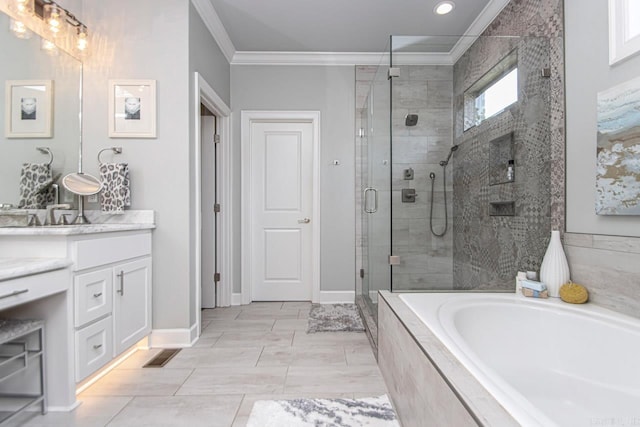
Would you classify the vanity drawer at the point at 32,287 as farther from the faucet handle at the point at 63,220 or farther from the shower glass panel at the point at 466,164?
the shower glass panel at the point at 466,164

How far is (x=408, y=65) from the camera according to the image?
2.25 meters

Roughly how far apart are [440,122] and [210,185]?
2.28m

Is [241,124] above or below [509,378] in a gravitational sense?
above

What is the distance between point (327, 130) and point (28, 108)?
7.79 ft

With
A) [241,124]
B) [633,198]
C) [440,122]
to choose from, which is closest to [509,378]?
[633,198]

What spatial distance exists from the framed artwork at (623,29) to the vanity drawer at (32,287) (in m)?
2.73

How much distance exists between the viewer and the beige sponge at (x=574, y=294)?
1.52 metres

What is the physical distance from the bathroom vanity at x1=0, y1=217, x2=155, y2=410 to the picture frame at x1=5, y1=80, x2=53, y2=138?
671 millimetres

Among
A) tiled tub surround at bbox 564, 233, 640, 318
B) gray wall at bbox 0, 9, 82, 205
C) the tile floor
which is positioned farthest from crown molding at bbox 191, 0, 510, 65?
the tile floor

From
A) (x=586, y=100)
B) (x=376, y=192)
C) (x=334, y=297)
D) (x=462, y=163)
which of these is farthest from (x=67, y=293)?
(x=586, y=100)

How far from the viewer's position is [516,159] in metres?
2.03

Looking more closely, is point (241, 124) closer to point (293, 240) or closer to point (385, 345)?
point (293, 240)

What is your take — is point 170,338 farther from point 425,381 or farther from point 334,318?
point 425,381

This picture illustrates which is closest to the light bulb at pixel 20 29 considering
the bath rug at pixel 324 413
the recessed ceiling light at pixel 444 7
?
the bath rug at pixel 324 413
